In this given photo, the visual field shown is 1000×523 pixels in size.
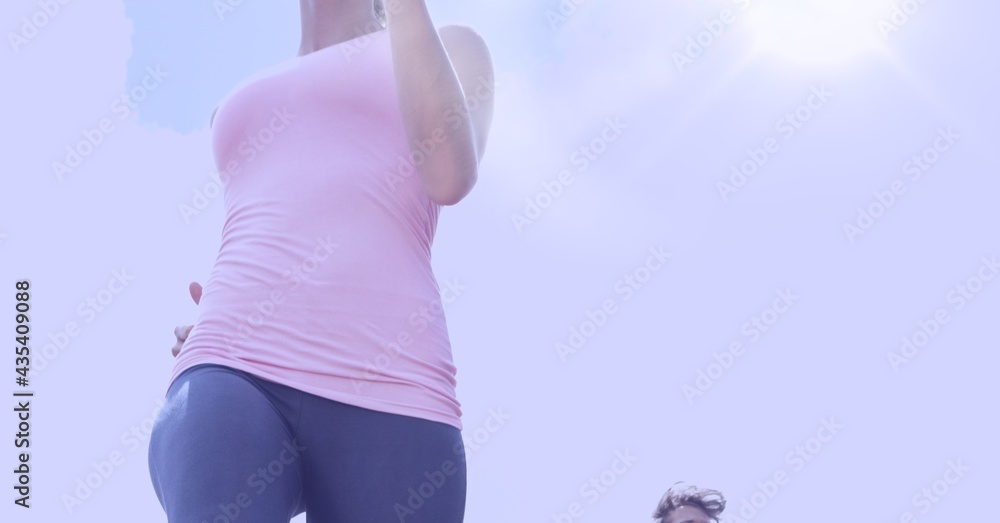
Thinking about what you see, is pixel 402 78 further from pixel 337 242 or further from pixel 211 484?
pixel 211 484

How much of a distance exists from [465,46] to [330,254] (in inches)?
17.0

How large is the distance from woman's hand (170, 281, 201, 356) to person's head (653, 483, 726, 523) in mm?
4030

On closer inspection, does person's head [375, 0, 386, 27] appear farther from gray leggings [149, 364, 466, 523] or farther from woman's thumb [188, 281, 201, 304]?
gray leggings [149, 364, 466, 523]

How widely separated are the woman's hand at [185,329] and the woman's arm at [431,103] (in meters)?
0.35

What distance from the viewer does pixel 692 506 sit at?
4.92 metres

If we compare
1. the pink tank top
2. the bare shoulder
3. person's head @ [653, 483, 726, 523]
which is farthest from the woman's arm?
person's head @ [653, 483, 726, 523]

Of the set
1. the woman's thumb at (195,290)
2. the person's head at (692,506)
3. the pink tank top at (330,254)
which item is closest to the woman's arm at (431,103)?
the pink tank top at (330,254)

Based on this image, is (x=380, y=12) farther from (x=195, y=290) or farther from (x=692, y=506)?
(x=692, y=506)

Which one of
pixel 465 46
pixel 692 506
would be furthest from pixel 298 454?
pixel 692 506

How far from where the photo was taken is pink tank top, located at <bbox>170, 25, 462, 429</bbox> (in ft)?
3.59

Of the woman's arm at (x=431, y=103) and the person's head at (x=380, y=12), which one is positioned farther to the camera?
the person's head at (x=380, y=12)

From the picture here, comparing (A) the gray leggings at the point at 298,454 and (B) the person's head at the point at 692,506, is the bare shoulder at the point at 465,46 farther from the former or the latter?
(B) the person's head at the point at 692,506

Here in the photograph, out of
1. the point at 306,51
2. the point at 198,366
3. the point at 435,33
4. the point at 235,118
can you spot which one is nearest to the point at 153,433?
the point at 198,366

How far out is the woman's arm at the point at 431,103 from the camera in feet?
3.78
